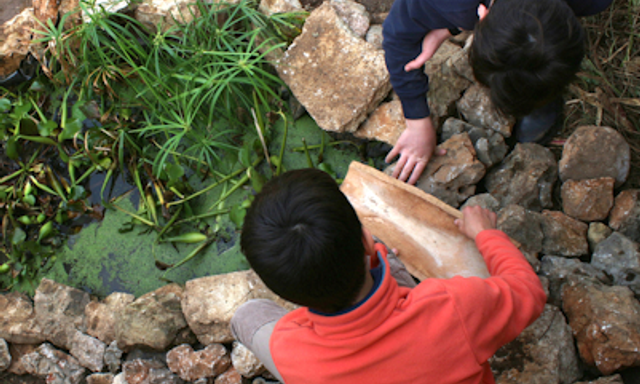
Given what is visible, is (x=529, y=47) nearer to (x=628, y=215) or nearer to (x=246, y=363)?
(x=628, y=215)

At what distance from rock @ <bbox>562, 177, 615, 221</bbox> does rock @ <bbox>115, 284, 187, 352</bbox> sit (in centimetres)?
154

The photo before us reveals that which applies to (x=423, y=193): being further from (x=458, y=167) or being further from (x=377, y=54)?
(x=377, y=54)

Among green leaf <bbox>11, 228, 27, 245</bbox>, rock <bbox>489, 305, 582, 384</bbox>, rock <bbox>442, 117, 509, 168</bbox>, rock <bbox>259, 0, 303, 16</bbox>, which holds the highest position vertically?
rock <bbox>259, 0, 303, 16</bbox>

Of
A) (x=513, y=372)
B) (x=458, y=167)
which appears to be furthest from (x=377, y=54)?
(x=513, y=372)

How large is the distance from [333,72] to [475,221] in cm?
93

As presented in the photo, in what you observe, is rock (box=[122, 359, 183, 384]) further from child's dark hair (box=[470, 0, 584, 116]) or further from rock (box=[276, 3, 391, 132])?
child's dark hair (box=[470, 0, 584, 116])

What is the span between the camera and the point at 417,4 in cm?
135

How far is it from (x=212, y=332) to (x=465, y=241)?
103 cm

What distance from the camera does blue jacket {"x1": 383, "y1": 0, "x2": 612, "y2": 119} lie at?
1.29 m

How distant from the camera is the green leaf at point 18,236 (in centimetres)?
199

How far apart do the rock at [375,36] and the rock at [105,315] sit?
1.56m

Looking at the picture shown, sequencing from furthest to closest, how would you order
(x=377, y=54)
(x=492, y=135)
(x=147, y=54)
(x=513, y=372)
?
(x=147, y=54) < (x=377, y=54) < (x=492, y=135) < (x=513, y=372)

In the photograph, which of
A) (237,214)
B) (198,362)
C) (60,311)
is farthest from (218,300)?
(60,311)

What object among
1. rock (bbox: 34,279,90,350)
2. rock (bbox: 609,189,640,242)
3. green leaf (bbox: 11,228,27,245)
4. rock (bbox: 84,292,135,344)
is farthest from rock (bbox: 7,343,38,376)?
rock (bbox: 609,189,640,242)
